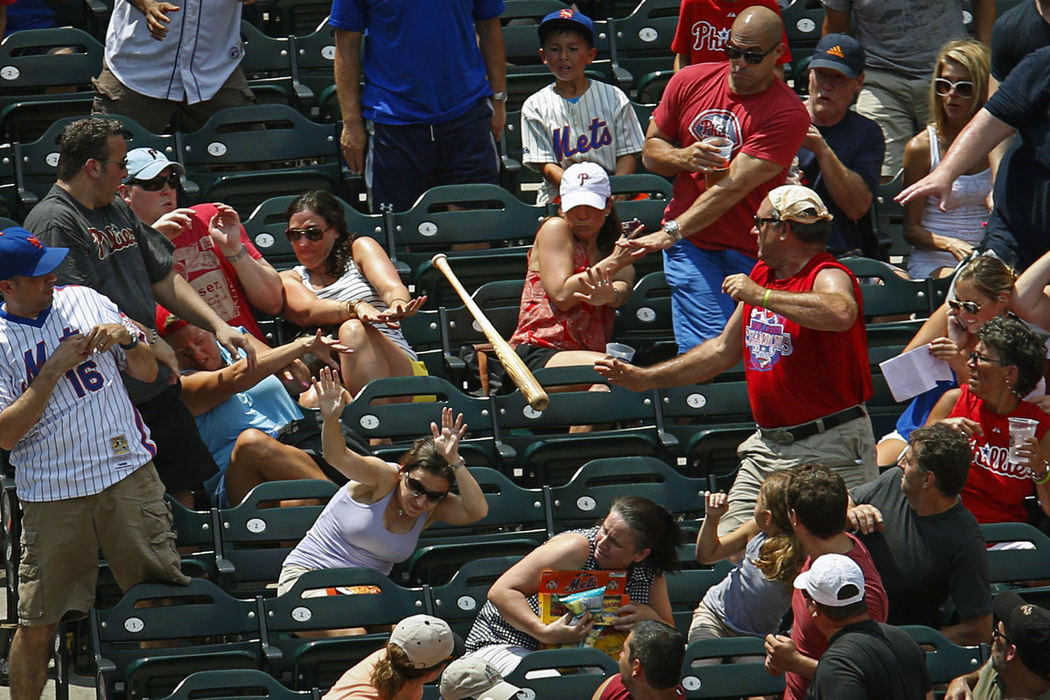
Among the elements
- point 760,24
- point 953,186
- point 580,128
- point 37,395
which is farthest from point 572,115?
point 37,395

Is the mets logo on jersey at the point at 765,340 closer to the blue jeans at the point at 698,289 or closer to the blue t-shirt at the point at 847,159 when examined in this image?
the blue jeans at the point at 698,289

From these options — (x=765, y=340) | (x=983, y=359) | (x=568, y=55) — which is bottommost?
(x=983, y=359)

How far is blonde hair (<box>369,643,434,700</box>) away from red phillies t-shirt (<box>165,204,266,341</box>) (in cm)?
225

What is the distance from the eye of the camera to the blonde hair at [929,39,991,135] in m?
7.09

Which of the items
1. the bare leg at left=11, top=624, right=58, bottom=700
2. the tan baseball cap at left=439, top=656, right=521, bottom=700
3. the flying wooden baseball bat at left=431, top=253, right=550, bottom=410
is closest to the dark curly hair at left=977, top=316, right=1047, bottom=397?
the flying wooden baseball bat at left=431, top=253, right=550, bottom=410

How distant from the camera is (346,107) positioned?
24.2 feet

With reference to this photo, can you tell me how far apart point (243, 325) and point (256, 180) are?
953 mm

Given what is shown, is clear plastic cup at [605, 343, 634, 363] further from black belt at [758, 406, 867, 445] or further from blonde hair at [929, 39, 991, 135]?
blonde hair at [929, 39, 991, 135]

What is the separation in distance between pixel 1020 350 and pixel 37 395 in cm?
337

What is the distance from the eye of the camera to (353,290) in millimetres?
6809

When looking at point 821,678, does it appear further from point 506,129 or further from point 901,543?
point 506,129

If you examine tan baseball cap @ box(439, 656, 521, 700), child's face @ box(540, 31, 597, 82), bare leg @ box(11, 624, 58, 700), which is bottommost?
bare leg @ box(11, 624, 58, 700)

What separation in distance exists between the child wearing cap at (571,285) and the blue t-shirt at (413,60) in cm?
87

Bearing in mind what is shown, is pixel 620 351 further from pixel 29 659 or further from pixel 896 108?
pixel 29 659
